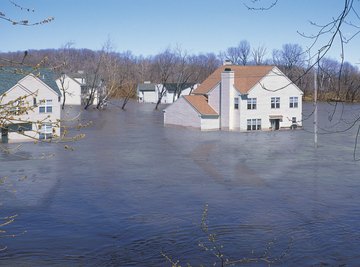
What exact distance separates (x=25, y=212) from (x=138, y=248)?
648 cm

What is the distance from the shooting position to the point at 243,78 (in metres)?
55.3

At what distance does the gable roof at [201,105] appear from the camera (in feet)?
Answer: 177

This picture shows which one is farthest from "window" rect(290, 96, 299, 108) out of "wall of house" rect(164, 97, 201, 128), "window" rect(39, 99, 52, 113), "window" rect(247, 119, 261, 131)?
"window" rect(39, 99, 52, 113)

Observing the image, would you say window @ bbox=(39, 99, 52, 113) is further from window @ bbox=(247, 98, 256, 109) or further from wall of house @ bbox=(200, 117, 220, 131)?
window @ bbox=(247, 98, 256, 109)

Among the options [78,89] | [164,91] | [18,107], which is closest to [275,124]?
[78,89]

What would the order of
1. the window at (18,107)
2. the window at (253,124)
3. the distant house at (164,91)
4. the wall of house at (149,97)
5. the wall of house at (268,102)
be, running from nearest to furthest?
the window at (18,107) < the wall of house at (268,102) < the window at (253,124) < the distant house at (164,91) < the wall of house at (149,97)

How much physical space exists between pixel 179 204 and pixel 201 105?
109ft

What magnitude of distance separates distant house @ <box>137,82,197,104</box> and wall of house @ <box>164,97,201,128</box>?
38.8 metres

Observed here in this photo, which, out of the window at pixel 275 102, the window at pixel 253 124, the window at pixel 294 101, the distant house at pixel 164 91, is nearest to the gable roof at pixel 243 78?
the window at pixel 275 102

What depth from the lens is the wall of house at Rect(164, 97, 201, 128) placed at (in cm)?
5492

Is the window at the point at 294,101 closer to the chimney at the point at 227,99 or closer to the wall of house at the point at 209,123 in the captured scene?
the chimney at the point at 227,99

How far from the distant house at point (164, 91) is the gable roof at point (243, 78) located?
3941 centimetres

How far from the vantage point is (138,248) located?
16.4 meters

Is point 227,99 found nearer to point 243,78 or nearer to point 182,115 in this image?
point 243,78
